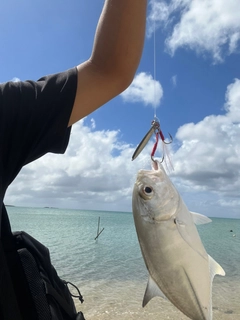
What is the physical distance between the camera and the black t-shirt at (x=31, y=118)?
1.52 m

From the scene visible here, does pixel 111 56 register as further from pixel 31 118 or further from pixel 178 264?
pixel 178 264

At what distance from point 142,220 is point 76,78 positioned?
41.4 inches

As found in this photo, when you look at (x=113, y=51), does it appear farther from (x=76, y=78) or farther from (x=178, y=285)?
(x=178, y=285)

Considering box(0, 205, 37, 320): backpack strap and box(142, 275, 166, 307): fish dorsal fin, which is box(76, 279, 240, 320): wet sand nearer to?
box(142, 275, 166, 307): fish dorsal fin

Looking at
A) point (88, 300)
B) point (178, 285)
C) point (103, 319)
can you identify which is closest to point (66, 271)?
point (88, 300)

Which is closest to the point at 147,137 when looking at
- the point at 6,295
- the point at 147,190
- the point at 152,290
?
the point at 147,190

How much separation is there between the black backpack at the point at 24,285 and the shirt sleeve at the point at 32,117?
1.12 ft

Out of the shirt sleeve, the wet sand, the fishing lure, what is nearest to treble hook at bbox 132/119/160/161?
the fishing lure

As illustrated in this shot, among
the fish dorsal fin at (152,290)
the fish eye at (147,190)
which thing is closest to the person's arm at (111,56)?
the fish eye at (147,190)

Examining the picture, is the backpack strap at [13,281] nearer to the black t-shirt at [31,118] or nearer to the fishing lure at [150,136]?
the black t-shirt at [31,118]

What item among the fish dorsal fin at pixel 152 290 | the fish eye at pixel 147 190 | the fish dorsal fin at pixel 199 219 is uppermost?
the fish eye at pixel 147 190

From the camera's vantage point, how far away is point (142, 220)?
7.00ft

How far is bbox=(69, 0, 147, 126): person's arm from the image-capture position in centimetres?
160

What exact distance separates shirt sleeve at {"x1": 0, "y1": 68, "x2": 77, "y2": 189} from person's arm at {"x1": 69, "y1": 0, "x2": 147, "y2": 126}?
0.27ft
